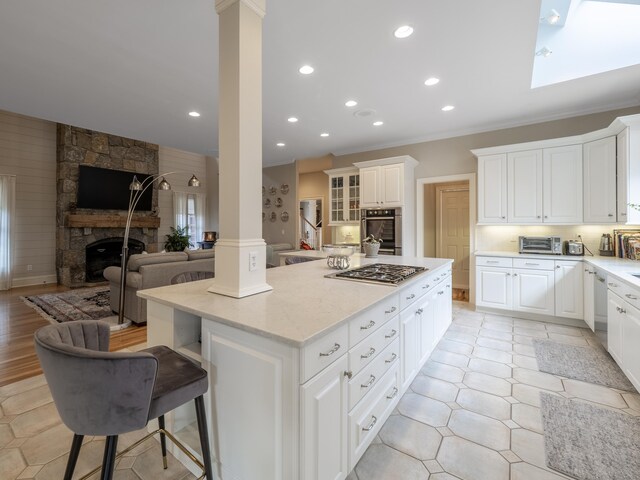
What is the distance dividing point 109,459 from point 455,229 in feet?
21.2

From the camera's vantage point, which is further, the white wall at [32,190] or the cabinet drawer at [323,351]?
the white wall at [32,190]

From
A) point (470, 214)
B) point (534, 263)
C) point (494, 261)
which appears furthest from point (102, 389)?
point (470, 214)

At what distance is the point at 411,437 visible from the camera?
1.82 meters

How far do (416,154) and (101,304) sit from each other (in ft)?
19.7

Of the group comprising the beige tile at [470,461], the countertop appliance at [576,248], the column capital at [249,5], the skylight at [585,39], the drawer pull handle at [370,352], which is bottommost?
the beige tile at [470,461]

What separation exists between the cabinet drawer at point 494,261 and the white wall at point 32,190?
8.68 metres

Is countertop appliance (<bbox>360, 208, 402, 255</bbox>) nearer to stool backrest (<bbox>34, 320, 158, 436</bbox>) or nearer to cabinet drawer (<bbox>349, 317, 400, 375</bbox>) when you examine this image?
cabinet drawer (<bbox>349, 317, 400, 375</bbox>)

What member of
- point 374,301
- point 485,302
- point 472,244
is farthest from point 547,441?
point 472,244

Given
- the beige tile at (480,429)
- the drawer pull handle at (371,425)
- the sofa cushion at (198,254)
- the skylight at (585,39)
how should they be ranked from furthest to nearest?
the sofa cushion at (198,254) < the skylight at (585,39) < the beige tile at (480,429) < the drawer pull handle at (371,425)

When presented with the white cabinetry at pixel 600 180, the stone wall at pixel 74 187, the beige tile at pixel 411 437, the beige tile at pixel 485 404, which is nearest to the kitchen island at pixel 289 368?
the beige tile at pixel 411 437

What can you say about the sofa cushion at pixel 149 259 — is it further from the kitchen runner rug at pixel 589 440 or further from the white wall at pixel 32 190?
the white wall at pixel 32 190

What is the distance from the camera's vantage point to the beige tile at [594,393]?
7.06ft

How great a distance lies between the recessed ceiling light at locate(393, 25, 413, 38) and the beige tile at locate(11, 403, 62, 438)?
12.5ft

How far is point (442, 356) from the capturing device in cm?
292
